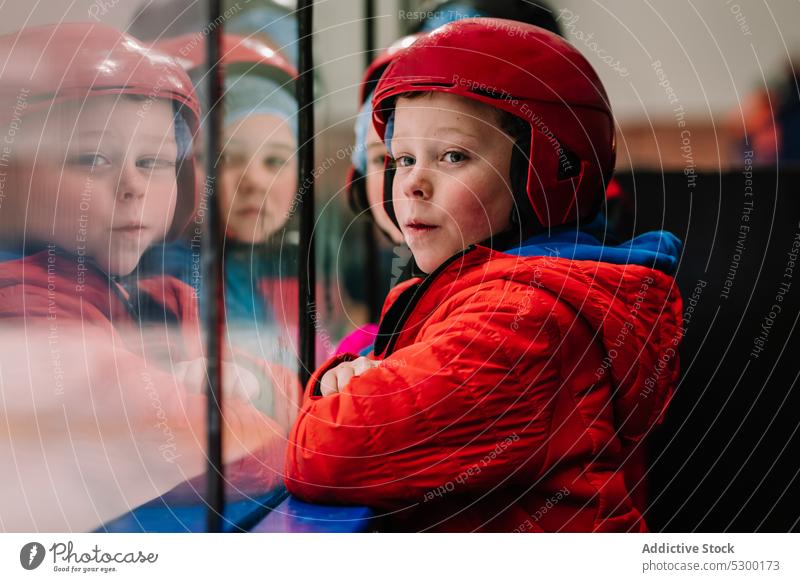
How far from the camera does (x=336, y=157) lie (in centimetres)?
79

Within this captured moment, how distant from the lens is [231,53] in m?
0.73

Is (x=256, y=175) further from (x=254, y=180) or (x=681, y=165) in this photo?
(x=681, y=165)

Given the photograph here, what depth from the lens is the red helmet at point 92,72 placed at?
0.71 meters

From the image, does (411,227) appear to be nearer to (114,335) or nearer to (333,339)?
(333,339)

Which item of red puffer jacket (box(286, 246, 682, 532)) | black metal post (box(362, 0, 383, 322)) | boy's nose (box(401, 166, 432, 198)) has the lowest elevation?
red puffer jacket (box(286, 246, 682, 532))

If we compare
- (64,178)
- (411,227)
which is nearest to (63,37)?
(64,178)

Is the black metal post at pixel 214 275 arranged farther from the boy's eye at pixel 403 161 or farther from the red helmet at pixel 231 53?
the boy's eye at pixel 403 161

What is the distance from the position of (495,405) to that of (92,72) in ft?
1.59

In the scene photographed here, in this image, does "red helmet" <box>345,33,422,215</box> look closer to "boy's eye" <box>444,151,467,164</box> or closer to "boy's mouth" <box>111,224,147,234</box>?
"boy's eye" <box>444,151,467,164</box>

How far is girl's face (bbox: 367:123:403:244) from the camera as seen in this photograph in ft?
2.56

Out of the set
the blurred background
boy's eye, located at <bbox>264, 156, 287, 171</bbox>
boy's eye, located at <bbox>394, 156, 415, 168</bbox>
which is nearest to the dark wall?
the blurred background

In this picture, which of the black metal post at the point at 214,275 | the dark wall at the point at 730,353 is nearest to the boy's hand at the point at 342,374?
the black metal post at the point at 214,275

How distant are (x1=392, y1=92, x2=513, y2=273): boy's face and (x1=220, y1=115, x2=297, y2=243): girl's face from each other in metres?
0.11
